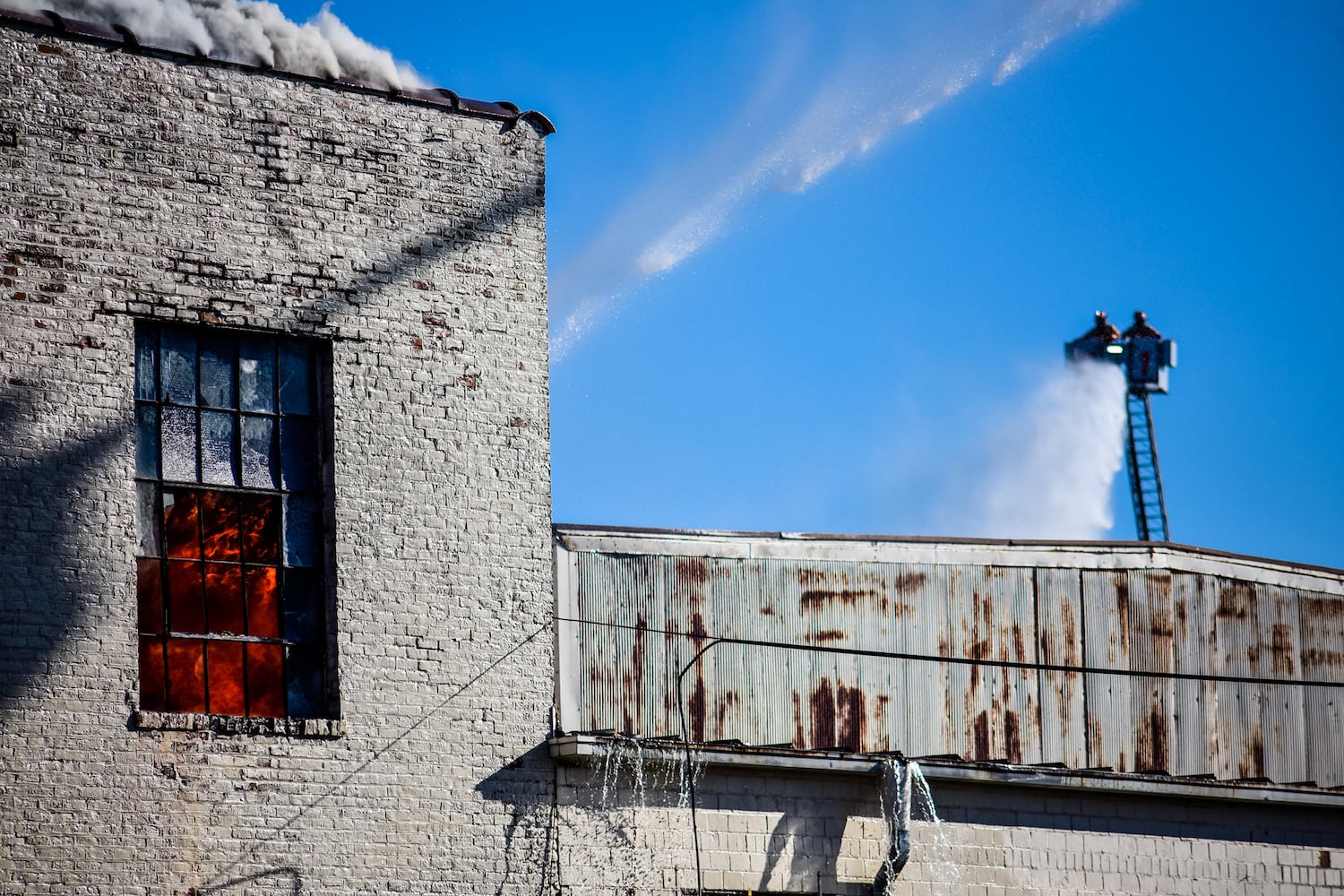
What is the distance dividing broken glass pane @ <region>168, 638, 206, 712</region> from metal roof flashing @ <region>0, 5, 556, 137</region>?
462cm

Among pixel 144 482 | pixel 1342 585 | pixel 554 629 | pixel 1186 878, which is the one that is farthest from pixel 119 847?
pixel 1342 585

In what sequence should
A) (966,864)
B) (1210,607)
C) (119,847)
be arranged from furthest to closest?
(1210,607) → (966,864) → (119,847)

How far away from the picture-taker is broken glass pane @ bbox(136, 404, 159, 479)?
A: 43.5 feet

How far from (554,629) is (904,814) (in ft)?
11.3

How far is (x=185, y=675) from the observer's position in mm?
13227

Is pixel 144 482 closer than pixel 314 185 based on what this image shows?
Yes

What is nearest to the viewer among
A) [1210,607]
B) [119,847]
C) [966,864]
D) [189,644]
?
[119,847]

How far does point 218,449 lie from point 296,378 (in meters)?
0.87

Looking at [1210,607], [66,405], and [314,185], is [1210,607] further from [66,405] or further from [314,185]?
[66,405]

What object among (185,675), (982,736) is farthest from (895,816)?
(185,675)

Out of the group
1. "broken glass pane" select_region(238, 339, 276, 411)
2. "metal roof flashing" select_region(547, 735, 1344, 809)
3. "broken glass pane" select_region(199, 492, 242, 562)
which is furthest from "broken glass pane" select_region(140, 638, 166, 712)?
"metal roof flashing" select_region(547, 735, 1344, 809)

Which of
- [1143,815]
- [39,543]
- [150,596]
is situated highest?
[39,543]

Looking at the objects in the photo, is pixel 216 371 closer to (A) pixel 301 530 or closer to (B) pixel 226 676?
(A) pixel 301 530

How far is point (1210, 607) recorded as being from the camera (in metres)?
17.3
